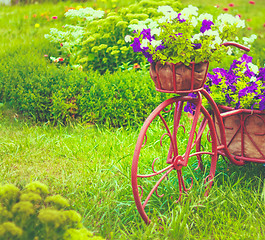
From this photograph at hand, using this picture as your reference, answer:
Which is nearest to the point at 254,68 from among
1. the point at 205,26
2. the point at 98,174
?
the point at 205,26

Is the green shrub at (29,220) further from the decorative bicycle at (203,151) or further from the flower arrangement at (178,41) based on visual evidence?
the flower arrangement at (178,41)

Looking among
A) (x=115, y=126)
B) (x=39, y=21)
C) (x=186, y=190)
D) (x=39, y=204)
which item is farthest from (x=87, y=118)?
(x=39, y=21)

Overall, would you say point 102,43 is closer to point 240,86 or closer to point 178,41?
point 240,86

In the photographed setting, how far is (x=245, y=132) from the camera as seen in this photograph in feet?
8.46

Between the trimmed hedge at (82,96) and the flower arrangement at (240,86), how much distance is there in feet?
4.32

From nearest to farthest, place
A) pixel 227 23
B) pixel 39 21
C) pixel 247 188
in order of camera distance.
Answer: pixel 227 23 < pixel 247 188 < pixel 39 21

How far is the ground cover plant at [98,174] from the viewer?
7.28 feet

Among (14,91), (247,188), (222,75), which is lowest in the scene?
(247,188)

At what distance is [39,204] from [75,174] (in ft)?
1.38

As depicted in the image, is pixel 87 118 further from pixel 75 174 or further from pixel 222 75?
pixel 222 75

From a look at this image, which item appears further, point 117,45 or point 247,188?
point 117,45

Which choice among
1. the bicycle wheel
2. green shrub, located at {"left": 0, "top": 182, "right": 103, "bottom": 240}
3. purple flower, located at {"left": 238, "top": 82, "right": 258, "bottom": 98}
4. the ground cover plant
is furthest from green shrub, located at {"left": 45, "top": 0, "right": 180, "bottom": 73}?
green shrub, located at {"left": 0, "top": 182, "right": 103, "bottom": 240}

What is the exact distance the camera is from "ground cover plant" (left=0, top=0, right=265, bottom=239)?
222 centimetres

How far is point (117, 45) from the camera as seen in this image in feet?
16.5
